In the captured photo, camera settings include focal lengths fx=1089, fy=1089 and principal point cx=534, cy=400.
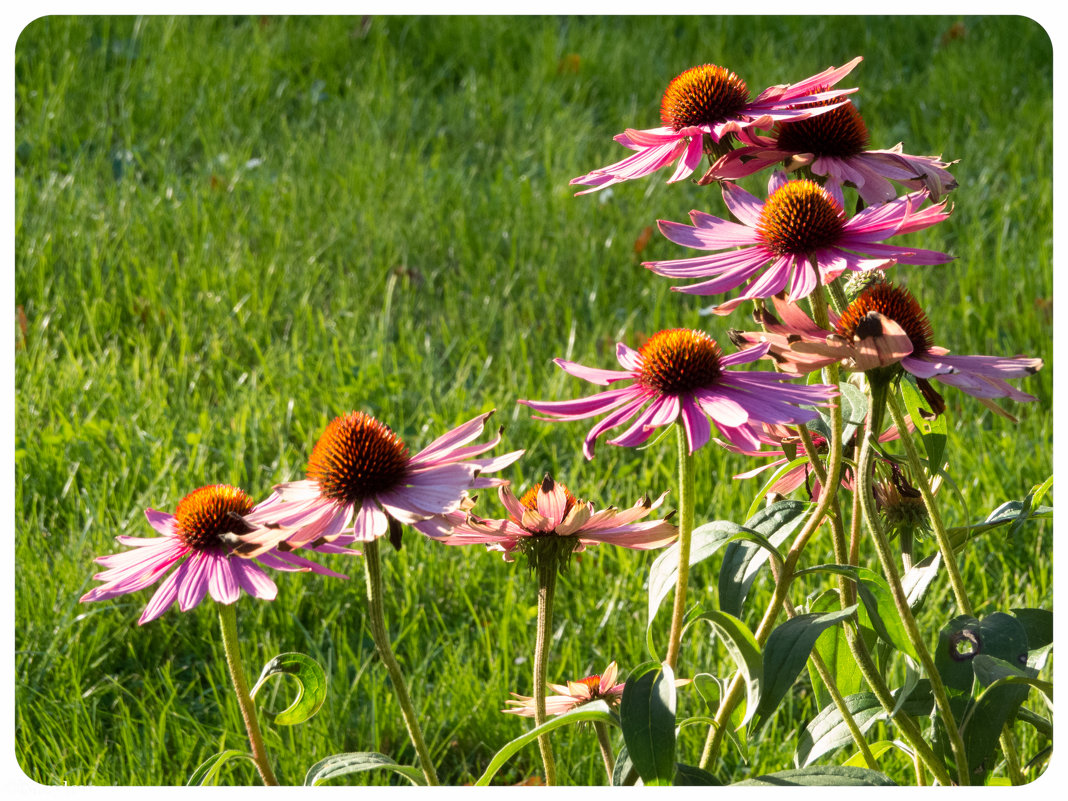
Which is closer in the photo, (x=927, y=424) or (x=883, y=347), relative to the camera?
(x=883, y=347)

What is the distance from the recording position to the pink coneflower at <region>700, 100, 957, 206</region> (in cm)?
84

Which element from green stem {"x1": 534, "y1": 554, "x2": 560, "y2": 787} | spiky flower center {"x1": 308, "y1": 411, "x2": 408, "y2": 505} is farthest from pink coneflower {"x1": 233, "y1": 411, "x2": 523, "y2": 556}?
green stem {"x1": 534, "y1": 554, "x2": 560, "y2": 787}

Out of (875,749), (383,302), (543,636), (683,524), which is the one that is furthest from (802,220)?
(383,302)

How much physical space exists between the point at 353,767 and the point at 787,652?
1.02 ft

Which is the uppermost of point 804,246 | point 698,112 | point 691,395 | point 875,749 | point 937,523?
point 698,112

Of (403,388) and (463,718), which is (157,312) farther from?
(463,718)

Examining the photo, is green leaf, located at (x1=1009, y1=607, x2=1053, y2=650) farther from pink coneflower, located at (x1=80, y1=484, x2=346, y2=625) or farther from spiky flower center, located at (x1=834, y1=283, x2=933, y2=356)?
pink coneflower, located at (x1=80, y1=484, x2=346, y2=625)

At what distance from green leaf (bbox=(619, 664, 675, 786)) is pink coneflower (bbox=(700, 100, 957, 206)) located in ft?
1.30

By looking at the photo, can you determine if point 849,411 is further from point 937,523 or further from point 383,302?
point 383,302

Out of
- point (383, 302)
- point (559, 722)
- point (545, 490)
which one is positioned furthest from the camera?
point (383, 302)

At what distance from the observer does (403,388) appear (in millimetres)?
1944

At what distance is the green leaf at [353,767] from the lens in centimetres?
76

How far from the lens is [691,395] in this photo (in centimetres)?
73

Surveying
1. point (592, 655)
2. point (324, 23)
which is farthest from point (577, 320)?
point (324, 23)
